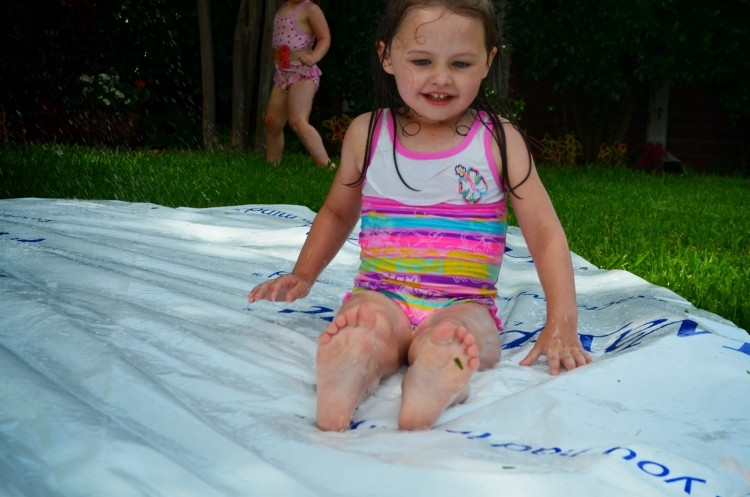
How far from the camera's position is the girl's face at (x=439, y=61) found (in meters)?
2.27

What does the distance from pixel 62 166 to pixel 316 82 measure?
6.42ft

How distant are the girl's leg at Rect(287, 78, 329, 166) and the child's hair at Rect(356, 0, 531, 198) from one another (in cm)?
404

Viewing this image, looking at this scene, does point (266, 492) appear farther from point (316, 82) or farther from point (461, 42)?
point (316, 82)

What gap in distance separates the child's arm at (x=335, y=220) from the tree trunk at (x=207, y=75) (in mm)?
5518

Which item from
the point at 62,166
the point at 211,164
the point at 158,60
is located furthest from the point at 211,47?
the point at 62,166

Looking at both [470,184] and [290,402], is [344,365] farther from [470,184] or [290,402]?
[470,184]

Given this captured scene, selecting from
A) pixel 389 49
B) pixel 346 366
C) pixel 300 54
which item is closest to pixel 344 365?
pixel 346 366

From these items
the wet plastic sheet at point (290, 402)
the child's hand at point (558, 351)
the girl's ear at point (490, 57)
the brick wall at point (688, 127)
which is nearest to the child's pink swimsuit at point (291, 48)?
the brick wall at point (688, 127)

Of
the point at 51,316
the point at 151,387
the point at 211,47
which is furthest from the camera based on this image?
the point at 211,47

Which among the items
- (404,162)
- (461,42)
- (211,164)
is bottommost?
(211,164)

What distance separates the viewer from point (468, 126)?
2.42m

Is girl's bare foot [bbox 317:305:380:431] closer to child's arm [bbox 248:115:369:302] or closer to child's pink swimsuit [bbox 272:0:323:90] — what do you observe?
child's arm [bbox 248:115:369:302]

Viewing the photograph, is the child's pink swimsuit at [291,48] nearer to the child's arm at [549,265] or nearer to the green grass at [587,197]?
the green grass at [587,197]

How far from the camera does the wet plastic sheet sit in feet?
4.90
